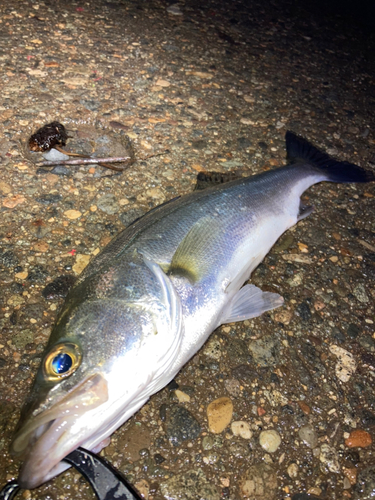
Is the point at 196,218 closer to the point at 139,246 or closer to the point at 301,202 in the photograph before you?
the point at 139,246

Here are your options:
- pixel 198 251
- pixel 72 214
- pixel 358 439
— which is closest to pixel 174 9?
pixel 72 214

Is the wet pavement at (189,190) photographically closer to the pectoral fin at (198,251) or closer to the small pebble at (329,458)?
the small pebble at (329,458)

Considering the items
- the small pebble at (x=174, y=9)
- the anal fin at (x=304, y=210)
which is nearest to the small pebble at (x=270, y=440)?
the anal fin at (x=304, y=210)

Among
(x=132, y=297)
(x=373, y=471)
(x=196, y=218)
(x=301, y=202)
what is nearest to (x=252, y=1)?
(x=301, y=202)

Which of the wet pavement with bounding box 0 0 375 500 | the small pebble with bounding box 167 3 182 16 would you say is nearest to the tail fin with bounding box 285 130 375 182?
the wet pavement with bounding box 0 0 375 500

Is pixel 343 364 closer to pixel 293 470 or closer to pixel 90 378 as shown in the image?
pixel 293 470

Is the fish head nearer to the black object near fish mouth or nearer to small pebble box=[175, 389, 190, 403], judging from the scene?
the black object near fish mouth
